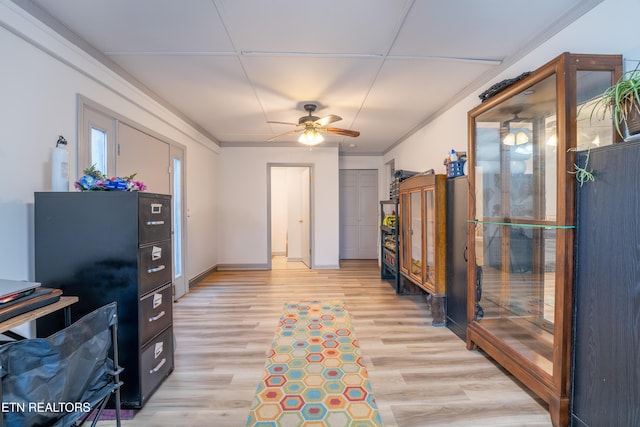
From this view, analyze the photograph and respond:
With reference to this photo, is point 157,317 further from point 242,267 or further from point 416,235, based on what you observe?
point 242,267

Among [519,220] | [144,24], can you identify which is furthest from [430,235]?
[144,24]

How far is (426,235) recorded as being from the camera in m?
3.20

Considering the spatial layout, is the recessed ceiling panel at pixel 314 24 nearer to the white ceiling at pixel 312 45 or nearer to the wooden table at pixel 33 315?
the white ceiling at pixel 312 45

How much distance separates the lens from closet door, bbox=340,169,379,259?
21.6 feet

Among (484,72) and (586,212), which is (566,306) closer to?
(586,212)

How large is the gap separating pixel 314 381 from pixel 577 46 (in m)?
2.91

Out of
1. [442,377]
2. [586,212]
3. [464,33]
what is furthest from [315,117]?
[442,377]

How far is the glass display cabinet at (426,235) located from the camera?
2.93 m

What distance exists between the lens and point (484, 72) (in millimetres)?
2646

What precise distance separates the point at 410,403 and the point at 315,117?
302 cm

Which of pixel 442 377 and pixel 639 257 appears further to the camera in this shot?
pixel 442 377

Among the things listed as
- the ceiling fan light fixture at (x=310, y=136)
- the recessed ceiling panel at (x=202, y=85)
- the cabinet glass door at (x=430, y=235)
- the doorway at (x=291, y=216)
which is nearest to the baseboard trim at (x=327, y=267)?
the doorway at (x=291, y=216)

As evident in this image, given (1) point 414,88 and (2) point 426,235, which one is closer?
(1) point 414,88

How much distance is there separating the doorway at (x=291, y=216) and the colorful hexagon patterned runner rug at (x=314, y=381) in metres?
2.82
